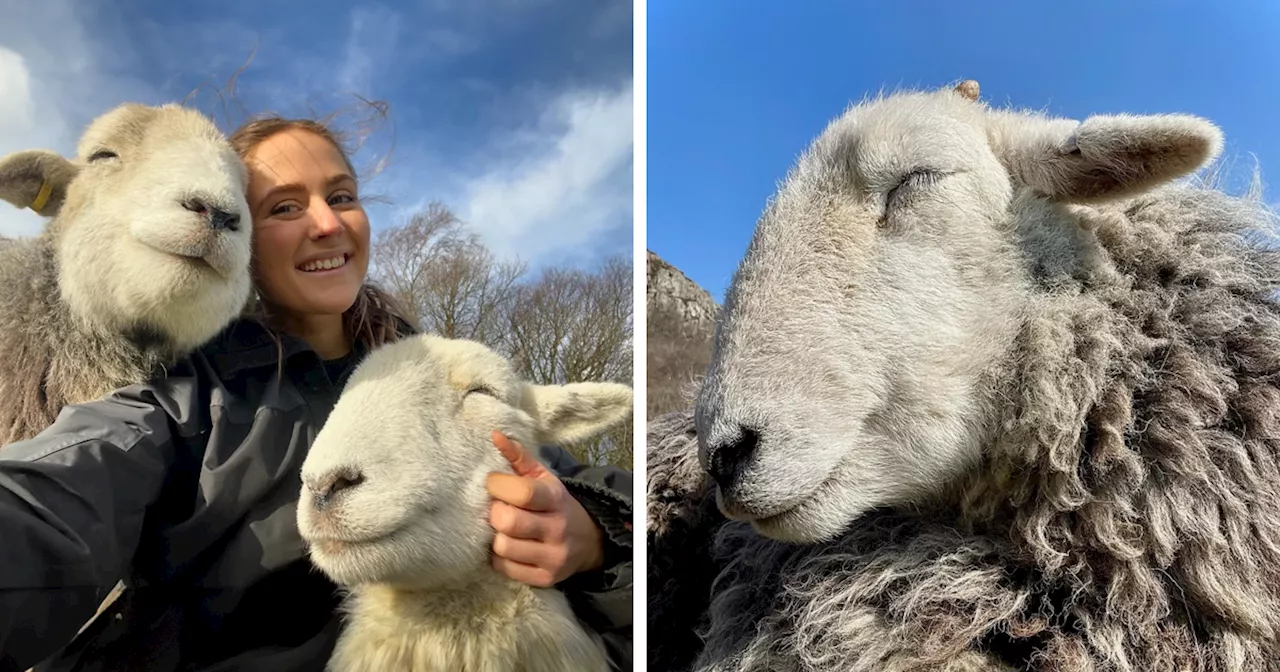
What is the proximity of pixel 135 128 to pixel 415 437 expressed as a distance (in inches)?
17.9

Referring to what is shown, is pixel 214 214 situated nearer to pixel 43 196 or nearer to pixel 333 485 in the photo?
pixel 43 196

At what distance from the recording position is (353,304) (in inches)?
42.1

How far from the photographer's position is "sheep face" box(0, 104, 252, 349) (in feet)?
3.17

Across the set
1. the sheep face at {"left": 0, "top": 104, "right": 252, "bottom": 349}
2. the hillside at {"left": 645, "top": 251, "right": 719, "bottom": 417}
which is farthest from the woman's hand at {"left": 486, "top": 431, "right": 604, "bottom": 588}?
the hillside at {"left": 645, "top": 251, "right": 719, "bottom": 417}

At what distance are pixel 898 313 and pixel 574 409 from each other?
469 mm

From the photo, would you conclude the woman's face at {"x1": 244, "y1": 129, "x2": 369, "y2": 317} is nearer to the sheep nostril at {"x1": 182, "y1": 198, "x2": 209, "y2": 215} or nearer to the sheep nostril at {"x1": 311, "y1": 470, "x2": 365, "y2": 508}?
the sheep nostril at {"x1": 182, "y1": 198, "x2": 209, "y2": 215}

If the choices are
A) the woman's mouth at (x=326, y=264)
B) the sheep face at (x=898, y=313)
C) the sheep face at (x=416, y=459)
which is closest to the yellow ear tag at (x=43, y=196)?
the woman's mouth at (x=326, y=264)

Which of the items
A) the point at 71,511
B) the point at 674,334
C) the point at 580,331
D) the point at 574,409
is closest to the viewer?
the point at 71,511

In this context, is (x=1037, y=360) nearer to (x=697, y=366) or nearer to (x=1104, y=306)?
(x=1104, y=306)

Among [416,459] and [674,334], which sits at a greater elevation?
[674,334]

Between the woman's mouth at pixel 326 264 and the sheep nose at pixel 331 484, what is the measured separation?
24cm

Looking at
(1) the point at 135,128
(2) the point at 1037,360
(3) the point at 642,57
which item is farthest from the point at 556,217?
(2) the point at 1037,360

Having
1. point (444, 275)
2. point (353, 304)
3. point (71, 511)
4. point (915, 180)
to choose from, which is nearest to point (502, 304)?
point (444, 275)

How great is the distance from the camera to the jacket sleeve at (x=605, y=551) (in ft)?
3.66
